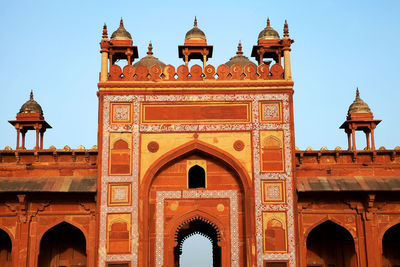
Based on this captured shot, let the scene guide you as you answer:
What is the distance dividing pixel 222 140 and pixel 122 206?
3.26 m

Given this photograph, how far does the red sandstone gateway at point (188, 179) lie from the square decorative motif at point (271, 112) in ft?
0.09

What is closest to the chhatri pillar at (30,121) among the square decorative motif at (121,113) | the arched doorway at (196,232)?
the square decorative motif at (121,113)

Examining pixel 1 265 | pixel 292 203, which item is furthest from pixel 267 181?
pixel 1 265

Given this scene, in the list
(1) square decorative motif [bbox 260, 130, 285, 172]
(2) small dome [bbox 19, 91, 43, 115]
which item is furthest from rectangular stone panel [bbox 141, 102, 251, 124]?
(2) small dome [bbox 19, 91, 43, 115]

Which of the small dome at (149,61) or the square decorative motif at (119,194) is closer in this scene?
the square decorative motif at (119,194)

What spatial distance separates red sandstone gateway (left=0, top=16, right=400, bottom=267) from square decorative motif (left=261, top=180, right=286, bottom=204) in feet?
0.10

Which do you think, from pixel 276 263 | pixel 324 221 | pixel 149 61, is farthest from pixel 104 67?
pixel 324 221

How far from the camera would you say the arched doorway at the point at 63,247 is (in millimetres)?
17281

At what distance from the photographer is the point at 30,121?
19344 millimetres

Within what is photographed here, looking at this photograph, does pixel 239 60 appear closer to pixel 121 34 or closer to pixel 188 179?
pixel 121 34

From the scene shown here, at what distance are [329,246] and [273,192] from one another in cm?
306

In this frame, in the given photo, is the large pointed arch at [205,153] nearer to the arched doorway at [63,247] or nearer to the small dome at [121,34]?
the arched doorway at [63,247]

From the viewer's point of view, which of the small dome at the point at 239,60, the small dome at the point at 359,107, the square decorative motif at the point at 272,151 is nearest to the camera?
the square decorative motif at the point at 272,151

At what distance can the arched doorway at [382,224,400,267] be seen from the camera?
691 inches
